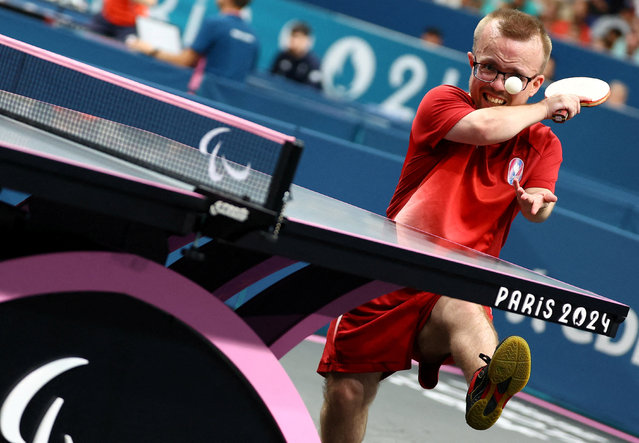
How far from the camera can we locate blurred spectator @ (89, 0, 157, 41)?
943 cm

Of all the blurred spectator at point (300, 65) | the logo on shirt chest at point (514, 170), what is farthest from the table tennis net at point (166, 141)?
the blurred spectator at point (300, 65)

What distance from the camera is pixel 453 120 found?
2639 mm

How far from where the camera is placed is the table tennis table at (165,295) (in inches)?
72.1

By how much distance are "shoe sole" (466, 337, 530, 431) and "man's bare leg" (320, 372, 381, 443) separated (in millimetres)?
559

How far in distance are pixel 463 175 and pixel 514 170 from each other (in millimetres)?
170

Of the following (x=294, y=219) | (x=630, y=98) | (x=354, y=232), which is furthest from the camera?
(x=630, y=98)

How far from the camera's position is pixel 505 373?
7.18ft

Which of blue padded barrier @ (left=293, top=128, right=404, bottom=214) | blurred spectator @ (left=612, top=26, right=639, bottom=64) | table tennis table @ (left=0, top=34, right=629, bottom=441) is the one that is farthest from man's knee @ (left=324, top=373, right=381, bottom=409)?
blurred spectator @ (left=612, top=26, right=639, bottom=64)

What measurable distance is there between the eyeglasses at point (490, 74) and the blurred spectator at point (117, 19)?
7.21 metres

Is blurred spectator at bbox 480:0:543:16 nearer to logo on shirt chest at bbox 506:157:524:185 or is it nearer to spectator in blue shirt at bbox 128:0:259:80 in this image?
spectator in blue shirt at bbox 128:0:259:80

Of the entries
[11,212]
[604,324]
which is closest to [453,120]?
[604,324]

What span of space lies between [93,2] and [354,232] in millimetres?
10667

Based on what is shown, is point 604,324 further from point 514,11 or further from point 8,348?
point 8,348

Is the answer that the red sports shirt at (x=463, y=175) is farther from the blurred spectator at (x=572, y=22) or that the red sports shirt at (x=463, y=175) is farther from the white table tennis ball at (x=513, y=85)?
the blurred spectator at (x=572, y=22)
